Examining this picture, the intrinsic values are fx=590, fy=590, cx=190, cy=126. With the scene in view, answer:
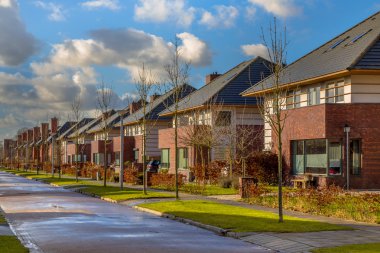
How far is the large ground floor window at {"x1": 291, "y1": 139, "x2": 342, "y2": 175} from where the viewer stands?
98.9 feet

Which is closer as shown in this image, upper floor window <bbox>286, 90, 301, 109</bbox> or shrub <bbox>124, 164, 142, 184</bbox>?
upper floor window <bbox>286, 90, 301, 109</bbox>

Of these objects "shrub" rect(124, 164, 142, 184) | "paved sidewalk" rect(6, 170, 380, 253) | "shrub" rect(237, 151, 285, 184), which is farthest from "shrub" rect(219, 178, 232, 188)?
"paved sidewalk" rect(6, 170, 380, 253)

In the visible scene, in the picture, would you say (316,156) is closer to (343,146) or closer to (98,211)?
(343,146)

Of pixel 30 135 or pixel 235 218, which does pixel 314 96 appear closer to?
pixel 235 218

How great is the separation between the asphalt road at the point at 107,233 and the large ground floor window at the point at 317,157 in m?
11.6

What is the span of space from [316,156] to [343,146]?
5.73 feet

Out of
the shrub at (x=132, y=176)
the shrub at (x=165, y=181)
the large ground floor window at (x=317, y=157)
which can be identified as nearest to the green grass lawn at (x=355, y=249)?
the large ground floor window at (x=317, y=157)

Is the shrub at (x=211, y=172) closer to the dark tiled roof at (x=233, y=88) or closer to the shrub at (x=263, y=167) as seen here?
the shrub at (x=263, y=167)

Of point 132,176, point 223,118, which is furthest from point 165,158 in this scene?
point 223,118

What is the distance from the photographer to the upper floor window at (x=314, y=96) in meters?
32.4

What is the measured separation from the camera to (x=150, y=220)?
63.8ft

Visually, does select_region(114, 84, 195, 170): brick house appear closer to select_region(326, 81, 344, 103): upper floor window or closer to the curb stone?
select_region(326, 81, 344, 103): upper floor window

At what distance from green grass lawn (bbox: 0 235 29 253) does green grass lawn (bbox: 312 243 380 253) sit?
6.22m

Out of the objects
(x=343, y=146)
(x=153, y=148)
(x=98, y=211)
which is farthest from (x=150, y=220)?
(x=153, y=148)
